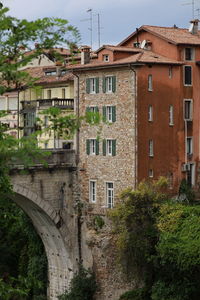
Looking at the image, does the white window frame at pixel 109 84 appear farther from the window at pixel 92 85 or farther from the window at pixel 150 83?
the window at pixel 150 83

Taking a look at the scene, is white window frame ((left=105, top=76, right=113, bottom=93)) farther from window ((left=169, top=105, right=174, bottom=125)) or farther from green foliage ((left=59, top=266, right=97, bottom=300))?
green foliage ((left=59, top=266, right=97, bottom=300))

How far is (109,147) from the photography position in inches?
1588

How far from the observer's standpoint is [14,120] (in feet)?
172

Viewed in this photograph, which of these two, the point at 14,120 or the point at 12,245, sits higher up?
the point at 14,120

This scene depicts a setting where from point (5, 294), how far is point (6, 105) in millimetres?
41401

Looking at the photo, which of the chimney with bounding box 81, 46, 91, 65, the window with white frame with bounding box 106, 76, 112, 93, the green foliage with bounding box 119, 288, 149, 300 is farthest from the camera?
the chimney with bounding box 81, 46, 91, 65

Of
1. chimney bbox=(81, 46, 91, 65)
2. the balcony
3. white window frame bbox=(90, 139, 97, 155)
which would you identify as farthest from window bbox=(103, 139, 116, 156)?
the balcony

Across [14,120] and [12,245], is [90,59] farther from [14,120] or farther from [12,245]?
[12,245]

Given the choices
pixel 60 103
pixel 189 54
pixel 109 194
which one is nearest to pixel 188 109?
pixel 189 54

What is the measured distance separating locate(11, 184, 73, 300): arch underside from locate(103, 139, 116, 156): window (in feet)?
13.5

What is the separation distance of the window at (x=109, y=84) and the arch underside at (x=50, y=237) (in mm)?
6451

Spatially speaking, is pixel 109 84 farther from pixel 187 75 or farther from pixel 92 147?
pixel 187 75

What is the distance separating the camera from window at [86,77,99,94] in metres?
41.0

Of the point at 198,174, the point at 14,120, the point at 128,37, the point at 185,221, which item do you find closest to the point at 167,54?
the point at 128,37
